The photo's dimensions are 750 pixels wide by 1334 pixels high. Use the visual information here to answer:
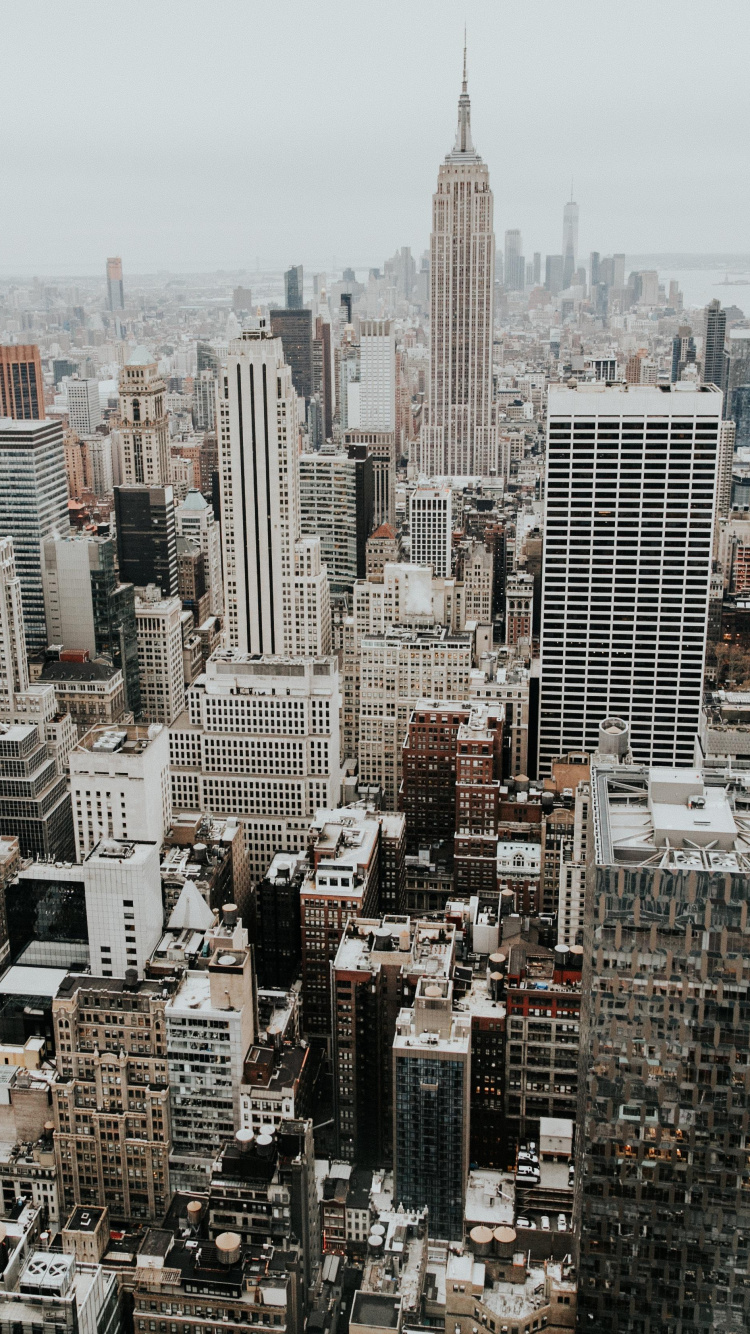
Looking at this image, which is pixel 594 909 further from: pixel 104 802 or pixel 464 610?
pixel 464 610

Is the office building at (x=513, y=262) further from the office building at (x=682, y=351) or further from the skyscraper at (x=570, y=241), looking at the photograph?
the office building at (x=682, y=351)

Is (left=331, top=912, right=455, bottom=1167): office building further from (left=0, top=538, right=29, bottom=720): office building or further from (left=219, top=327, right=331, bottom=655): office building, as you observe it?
(left=219, top=327, right=331, bottom=655): office building

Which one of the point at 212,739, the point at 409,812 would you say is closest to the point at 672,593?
the point at 409,812

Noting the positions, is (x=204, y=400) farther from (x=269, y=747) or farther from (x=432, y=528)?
(x=269, y=747)

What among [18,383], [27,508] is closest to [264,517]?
[27,508]

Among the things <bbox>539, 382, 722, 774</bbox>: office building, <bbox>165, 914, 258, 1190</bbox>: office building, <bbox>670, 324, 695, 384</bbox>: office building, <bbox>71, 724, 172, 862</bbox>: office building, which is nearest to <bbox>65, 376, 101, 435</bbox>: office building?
<bbox>670, 324, 695, 384</bbox>: office building
